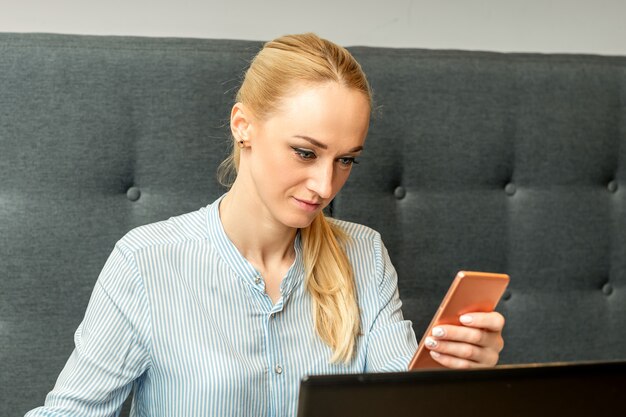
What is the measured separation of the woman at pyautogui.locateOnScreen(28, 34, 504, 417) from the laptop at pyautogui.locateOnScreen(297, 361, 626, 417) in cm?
Answer: 48

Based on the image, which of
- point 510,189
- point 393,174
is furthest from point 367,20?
point 510,189

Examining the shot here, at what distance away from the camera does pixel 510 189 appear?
1.89 metres

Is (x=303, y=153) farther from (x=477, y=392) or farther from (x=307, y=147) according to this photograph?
(x=477, y=392)

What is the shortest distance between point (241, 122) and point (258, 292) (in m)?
0.27

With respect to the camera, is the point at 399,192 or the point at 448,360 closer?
the point at 448,360

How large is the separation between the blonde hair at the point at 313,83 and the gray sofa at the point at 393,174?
18cm

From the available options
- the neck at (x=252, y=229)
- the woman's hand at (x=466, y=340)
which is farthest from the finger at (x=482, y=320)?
the neck at (x=252, y=229)

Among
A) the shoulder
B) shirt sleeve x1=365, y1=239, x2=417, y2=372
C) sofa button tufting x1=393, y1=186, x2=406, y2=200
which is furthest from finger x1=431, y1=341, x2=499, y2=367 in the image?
sofa button tufting x1=393, y1=186, x2=406, y2=200

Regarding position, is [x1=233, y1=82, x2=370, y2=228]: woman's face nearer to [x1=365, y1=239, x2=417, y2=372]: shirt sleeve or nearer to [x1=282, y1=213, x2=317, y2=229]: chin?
[x1=282, y1=213, x2=317, y2=229]: chin

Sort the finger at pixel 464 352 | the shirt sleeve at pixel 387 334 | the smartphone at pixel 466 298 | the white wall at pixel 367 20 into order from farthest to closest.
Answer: the white wall at pixel 367 20 → the shirt sleeve at pixel 387 334 → the finger at pixel 464 352 → the smartphone at pixel 466 298

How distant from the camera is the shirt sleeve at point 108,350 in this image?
52.0 inches

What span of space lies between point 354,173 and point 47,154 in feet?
1.93

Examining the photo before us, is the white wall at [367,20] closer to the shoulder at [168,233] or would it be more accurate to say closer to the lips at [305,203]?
the shoulder at [168,233]

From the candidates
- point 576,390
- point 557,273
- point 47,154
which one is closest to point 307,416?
point 576,390
